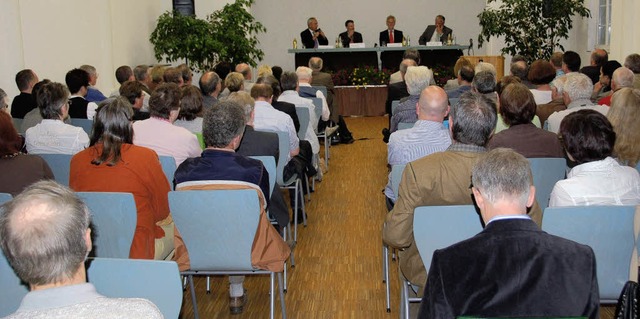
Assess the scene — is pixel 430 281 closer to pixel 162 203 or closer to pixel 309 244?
pixel 162 203

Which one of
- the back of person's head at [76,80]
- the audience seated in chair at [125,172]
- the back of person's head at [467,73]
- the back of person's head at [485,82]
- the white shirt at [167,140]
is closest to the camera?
the audience seated in chair at [125,172]

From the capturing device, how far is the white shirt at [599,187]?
3.50 meters

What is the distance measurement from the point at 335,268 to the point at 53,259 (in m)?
3.47

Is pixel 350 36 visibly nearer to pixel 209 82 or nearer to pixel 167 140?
pixel 209 82

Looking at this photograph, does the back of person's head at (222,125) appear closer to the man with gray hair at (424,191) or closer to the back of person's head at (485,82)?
the man with gray hair at (424,191)

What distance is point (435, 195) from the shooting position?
11.2 feet

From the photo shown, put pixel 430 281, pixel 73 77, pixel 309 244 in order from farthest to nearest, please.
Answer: pixel 73 77 < pixel 309 244 < pixel 430 281

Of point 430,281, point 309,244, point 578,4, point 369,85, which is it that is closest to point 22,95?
point 309,244

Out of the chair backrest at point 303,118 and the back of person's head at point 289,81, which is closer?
the chair backrest at point 303,118

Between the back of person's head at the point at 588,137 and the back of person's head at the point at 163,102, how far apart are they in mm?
2578

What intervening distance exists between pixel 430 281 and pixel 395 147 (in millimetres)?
2606

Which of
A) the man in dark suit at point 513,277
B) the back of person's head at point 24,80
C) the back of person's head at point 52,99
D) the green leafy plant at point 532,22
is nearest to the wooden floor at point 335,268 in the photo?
the back of person's head at point 52,99

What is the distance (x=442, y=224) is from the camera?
3129mm

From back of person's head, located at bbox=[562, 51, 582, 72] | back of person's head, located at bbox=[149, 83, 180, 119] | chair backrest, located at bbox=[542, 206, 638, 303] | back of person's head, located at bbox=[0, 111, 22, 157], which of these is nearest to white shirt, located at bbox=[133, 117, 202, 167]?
back of person's head, located at bbox=[149, 83, 180, 119]
